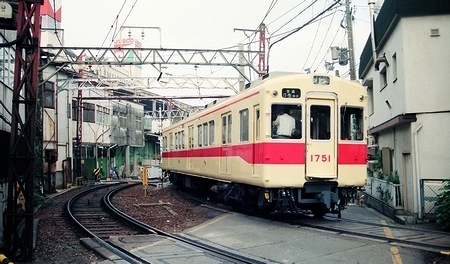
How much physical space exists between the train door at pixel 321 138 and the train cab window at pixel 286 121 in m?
0.20

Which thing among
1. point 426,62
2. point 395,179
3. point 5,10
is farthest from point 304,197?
point 5,10

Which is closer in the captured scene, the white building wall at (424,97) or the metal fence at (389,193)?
→ the white building wall at (424,97)

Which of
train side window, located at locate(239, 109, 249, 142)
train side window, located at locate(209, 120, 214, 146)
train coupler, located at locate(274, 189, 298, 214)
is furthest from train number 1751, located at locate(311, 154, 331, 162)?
train side window, located at locate(209, 120, 214, 146)

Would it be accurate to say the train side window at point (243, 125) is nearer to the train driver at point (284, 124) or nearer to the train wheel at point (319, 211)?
the train driver at point (284, 124)

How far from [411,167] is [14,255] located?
354 inches

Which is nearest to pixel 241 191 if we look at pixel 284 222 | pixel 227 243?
pixel 284 222

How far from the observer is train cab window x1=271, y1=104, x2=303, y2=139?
1018 centimetres

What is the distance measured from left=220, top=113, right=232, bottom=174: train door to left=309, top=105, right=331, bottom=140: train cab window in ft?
8.96

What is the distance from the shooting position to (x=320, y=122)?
34.5 feet

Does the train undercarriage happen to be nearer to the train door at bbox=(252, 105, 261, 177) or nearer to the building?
the train door at bbox=(252, 105, 261, 177)

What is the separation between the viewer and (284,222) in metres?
10.8

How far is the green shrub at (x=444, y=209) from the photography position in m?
9.35

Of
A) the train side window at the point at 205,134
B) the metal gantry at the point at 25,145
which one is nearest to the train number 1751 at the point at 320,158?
the train side window at the point at 205,134

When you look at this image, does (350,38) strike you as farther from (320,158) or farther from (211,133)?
(320,158)
